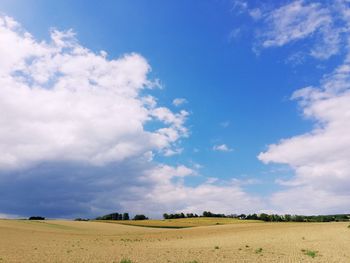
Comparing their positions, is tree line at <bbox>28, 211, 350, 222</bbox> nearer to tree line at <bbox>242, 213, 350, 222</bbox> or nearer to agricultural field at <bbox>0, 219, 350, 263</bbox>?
tree line at <bbox>242, 213, 350, 222</bbox>

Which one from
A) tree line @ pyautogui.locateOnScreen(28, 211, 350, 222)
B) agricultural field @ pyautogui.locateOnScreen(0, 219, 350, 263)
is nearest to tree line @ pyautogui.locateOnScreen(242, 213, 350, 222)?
tree line @ pyautogui.locateOnScreen(28, 211, 350, 222)

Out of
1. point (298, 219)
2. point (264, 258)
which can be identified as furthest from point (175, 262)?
point (298, 219)

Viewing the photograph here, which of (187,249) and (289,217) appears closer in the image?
(187,249)

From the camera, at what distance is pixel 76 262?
1060 inches

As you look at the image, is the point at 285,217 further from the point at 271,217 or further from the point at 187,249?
the point at 187,249

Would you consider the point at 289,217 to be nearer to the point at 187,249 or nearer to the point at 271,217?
the point at 271,217

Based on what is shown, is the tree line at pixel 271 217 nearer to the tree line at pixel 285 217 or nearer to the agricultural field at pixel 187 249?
the tree line at pixel 285 217

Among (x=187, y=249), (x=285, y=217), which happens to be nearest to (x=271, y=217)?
(x=285, y=217)

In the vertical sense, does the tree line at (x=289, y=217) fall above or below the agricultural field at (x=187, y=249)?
above

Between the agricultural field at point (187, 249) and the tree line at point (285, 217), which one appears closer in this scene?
the agricultural field at point (187, 249)

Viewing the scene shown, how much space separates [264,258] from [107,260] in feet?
39.5

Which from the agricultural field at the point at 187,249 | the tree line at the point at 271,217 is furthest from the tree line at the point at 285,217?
the agricultural field at the point at 187,249

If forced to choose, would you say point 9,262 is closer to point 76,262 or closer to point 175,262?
point 76,262

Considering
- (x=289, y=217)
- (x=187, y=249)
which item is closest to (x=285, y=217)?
(x=289, y=217)
